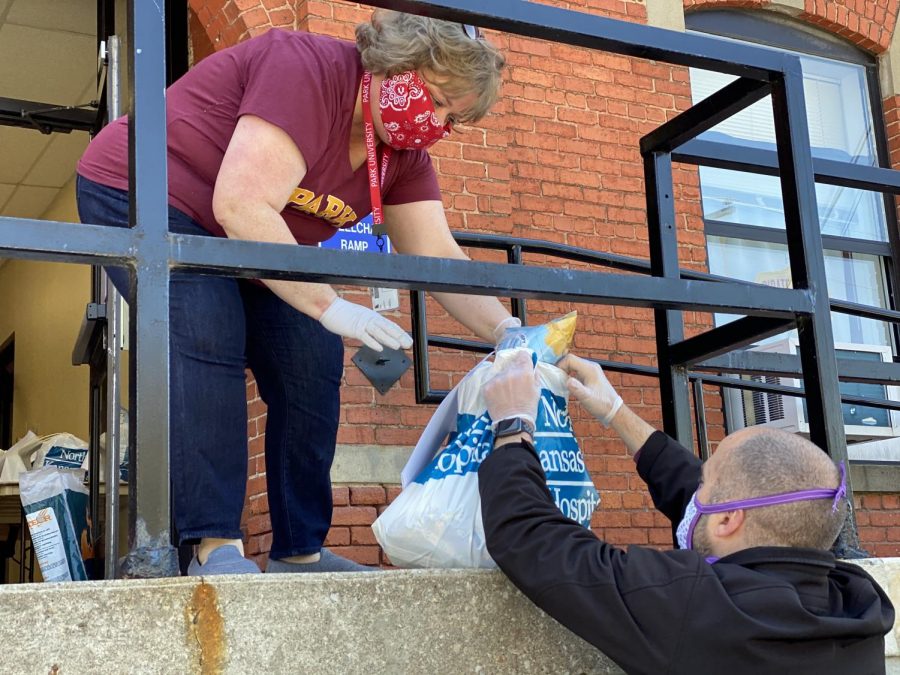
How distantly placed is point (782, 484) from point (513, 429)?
481 mm

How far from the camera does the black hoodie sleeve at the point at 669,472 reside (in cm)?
246

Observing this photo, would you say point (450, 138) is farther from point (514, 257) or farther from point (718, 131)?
point (718, 131)

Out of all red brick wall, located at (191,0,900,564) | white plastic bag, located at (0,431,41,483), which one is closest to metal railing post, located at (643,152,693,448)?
red brick wall, located at (191,0,900,564)

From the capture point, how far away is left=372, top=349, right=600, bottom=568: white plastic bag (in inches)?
82.6

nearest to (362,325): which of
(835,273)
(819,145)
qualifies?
(835,273)

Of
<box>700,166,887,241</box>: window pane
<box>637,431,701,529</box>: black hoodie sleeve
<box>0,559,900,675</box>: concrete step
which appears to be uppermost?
<box>700,166,887,241</box>: window pane

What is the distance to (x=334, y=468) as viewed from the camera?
16.6 ft

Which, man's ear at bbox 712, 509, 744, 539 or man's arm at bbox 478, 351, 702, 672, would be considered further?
man's ear at bbox 712, 509, 744, 539

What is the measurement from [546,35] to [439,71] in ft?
1.06

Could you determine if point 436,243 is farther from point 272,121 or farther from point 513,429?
point 513,429

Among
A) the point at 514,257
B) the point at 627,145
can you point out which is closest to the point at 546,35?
the point at 514,257

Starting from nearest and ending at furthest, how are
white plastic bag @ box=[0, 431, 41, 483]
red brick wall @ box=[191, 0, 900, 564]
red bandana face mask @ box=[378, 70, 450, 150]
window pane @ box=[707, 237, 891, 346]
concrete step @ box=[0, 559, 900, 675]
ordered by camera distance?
concrete step @ box=[0, 559, 900, 675], red bandana face mask @ box=[378, 70, 450, 150], red brick wall @ box=[191, 0, 900, 564], white plastic bag @ box=[0, 431, 41, 483], window pane @ box=[707, 237, 891, 346]

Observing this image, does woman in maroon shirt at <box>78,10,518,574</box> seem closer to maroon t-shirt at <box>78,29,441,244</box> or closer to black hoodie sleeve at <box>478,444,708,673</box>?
maroon t-shirt at <box>78,29,441,244</box>

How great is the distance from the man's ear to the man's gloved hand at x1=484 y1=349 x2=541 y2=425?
377 millimetres
